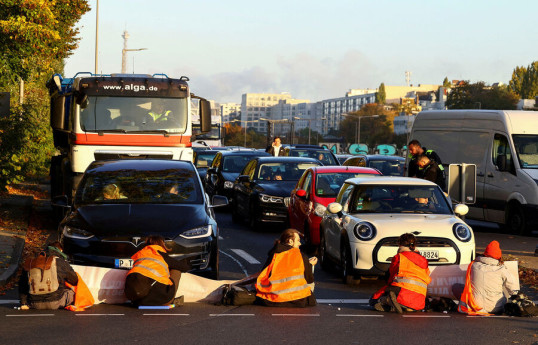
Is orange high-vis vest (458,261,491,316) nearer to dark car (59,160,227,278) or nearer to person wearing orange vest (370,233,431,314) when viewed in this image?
person wearing orange vest (370,233,431,314)

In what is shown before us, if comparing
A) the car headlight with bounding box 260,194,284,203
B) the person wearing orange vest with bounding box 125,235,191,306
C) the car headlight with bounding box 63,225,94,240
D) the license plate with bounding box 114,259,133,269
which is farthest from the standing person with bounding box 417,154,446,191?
the person wearing orange vest with bounding box 125,235,191,306

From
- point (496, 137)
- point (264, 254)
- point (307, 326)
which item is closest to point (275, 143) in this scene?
point (496, 137)

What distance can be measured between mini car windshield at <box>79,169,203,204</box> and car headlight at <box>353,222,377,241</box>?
80.0 inches

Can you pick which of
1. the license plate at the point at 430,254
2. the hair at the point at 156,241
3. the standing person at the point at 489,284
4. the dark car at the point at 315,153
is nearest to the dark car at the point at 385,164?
the dark car at the point at 315,153

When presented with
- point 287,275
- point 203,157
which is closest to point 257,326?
point 287,275

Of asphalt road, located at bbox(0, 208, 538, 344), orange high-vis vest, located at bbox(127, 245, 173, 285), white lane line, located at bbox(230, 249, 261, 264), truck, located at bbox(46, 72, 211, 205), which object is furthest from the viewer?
truck, located at bbox(46, 72, 211, 205)

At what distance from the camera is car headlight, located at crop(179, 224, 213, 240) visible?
1116 cm

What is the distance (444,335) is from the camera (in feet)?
29.0

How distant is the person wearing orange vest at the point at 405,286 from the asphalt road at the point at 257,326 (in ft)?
0.46

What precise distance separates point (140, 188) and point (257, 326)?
3878 mm

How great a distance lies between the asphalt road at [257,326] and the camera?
27.8 ft

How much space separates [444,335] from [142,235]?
3808 millimetres

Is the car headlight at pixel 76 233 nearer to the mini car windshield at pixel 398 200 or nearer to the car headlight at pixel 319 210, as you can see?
the mini car windshield at pixel 398 200

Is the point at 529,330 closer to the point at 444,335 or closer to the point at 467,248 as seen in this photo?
the point at 444,335
